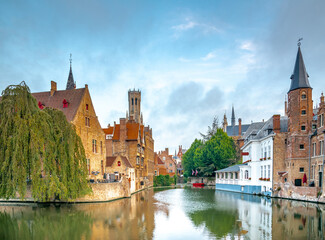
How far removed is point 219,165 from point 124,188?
1145 inches

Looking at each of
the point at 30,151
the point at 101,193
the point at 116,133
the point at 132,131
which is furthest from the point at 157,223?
the point at 116,133

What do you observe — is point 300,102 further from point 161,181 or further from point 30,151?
point 161,181

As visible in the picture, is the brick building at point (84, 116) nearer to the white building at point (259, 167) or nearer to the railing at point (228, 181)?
the white building at point (259, 167)

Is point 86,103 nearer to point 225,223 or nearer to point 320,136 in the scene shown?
point 225,223

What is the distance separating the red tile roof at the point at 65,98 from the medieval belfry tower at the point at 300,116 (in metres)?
24.3

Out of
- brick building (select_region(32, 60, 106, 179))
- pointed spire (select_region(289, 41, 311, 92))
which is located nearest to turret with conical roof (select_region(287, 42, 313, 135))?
pointed spire (select_region(289, 41, 311, 92))

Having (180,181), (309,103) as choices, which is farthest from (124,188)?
(180,181)

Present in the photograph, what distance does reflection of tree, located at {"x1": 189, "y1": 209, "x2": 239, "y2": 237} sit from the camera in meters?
14.5

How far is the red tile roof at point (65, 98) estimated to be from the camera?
1127 inches

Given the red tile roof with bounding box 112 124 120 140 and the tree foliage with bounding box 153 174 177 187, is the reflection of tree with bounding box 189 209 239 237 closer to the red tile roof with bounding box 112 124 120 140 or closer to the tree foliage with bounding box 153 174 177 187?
the red tile roof with bounding box 112 124 120 140

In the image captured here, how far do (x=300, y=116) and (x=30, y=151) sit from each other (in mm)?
27767

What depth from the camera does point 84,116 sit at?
29.4 m

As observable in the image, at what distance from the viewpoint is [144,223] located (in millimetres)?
16016

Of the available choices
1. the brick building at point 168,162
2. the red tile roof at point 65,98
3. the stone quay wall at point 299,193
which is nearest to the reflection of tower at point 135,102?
the brick building at point 168,162
